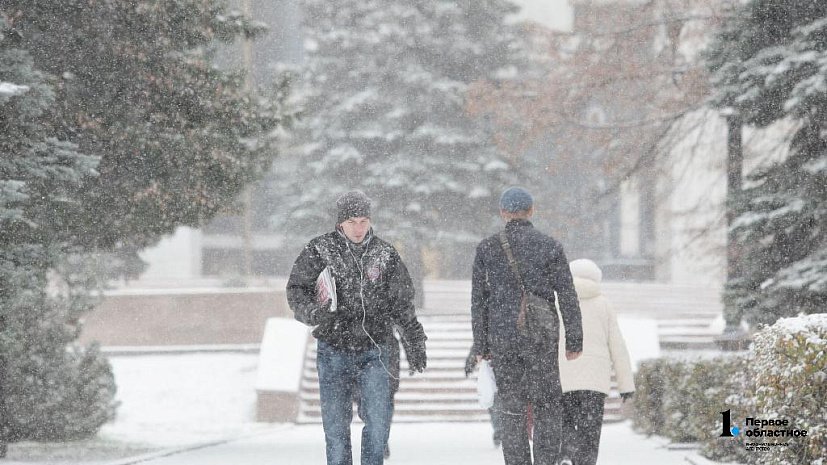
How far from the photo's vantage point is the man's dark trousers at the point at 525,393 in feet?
25.3

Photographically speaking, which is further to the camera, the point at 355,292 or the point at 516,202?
the point at 516,202

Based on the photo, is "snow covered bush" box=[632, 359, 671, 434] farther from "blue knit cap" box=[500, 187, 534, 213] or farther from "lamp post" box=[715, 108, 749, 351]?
"blue knit cap" box=[500, 187, 534, 213]

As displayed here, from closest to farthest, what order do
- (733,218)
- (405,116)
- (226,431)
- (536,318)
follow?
(536,318) < (733,218) < (226,431) < (405,116)

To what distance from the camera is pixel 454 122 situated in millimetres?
32781

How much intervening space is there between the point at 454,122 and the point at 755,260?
1798 cm

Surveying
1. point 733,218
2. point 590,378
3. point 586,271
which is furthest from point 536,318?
point 733,218

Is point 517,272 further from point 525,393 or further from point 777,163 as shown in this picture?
point 777,163

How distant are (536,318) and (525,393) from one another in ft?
1.46

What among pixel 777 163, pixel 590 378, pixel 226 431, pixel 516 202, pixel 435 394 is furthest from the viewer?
pixel 435 394

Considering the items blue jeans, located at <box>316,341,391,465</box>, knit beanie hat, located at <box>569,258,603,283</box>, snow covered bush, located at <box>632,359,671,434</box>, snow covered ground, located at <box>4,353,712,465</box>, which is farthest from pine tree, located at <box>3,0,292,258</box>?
blue jeans, located at <box>316,341,391,465</box>

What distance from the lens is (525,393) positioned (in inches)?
304

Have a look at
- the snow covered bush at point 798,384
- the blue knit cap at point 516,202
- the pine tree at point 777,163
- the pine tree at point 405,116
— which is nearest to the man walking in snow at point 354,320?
the blue knit cap at point 516,202

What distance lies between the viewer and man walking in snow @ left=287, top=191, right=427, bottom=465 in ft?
23.5

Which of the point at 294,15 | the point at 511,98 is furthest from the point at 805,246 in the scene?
the point at 294,15
